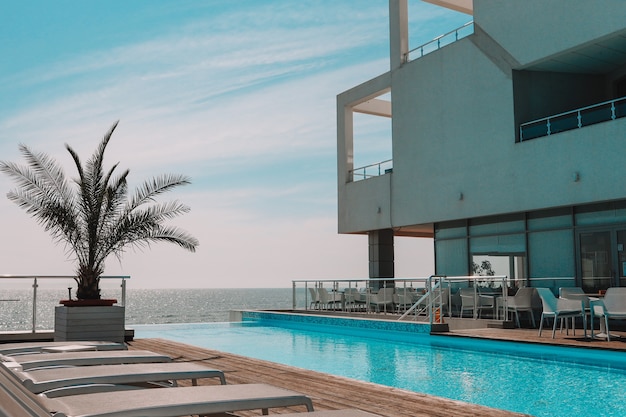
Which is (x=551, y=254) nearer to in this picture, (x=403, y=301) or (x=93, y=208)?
(x=403, y=301)

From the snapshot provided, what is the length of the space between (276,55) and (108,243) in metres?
7.03

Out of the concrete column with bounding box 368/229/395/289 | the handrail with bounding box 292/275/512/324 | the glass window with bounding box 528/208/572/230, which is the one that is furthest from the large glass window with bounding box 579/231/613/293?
the concrete column with bounding box 368/229/395/289

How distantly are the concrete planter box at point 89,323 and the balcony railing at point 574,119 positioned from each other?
961cm

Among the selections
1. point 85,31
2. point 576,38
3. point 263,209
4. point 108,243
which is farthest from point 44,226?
point 263,209

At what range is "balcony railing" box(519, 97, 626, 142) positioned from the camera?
12.9 m

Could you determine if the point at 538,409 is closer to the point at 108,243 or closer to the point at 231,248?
the point at 108,243

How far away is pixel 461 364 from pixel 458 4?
1241 centimetres

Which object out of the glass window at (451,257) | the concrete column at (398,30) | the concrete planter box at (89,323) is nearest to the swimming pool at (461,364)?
the concrete planter box at (89,323)

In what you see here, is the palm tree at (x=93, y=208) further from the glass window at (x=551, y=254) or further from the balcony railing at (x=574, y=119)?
the glass window at (x=551, y=254)

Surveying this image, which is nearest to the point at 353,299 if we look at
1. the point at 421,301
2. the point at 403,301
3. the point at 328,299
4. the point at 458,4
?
the point at 328,299

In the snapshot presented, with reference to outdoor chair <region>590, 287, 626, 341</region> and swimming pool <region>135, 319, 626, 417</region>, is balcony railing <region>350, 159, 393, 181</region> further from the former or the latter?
outdoor chair <region>590, 287, 626, 341</region>

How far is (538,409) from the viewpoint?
6.08 metres

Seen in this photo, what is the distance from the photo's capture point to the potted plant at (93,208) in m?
10.2

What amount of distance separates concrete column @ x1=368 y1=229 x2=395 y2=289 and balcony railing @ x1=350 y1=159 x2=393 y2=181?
1781mm
